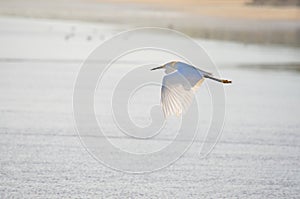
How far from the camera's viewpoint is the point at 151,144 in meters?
5.61

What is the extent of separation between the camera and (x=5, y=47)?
11312mm

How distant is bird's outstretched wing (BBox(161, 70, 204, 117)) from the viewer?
3443 mm

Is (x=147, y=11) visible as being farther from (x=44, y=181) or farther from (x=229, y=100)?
(x=44, y=181)

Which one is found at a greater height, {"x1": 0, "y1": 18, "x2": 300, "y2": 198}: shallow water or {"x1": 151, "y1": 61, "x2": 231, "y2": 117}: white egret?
{"x1": 151, "y1": 61, "x2": 231, "y2": 117}: white egret

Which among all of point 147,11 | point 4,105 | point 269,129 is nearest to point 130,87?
point 4,105

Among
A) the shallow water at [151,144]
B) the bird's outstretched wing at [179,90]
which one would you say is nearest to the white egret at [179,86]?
the bird's outstretched wing at [179,90]

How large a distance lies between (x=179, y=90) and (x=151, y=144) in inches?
83.6

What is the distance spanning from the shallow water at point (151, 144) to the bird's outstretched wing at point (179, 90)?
1.00 m

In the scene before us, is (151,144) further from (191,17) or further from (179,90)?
(191,17)

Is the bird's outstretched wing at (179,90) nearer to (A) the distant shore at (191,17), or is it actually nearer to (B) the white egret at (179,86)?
(B) the white egret at (179,86)

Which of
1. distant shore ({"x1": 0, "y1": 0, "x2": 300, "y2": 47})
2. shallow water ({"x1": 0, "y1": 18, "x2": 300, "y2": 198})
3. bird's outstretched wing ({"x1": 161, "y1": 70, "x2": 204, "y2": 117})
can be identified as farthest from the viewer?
distant shore ({"x1": 0, "y1": 0, "x2": 300, "y2": 47})

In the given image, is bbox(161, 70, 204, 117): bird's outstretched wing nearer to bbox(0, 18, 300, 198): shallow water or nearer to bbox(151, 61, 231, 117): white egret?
bbox(151, 61, 231, 117): white egret

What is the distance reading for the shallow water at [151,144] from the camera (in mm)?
4469

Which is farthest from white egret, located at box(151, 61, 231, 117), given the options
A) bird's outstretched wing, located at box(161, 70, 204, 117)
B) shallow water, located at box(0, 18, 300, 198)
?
shallow water, located at box(0, 18, 300, 198)
